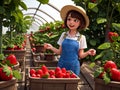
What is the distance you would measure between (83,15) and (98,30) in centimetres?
212

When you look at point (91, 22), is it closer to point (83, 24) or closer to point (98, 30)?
point (98, 30)

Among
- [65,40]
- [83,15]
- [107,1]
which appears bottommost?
[65,40]

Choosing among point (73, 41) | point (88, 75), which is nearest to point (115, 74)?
point (73, 41)

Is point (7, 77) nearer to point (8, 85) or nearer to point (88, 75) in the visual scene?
point (8, 85)

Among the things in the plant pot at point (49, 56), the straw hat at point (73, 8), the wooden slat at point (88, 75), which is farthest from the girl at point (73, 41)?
the plant pot at point (49, 56)

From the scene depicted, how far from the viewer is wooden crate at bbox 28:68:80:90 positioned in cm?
277

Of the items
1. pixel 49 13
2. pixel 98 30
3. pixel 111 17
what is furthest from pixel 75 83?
pixel 49 13

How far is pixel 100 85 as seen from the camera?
255 cm

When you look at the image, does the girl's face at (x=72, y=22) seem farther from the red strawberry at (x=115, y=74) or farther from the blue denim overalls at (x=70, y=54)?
the red strawberry at (x=115, y=74)

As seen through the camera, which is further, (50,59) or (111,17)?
(50,59)

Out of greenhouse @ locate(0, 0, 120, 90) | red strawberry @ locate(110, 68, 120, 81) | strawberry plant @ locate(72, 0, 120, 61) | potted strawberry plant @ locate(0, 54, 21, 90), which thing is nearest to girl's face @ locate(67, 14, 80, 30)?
greenhouse @ locate(0, 0, 120, 90)

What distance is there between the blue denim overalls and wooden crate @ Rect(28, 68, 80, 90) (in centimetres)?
89

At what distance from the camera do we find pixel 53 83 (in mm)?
2781

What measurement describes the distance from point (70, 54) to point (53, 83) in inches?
37.6
